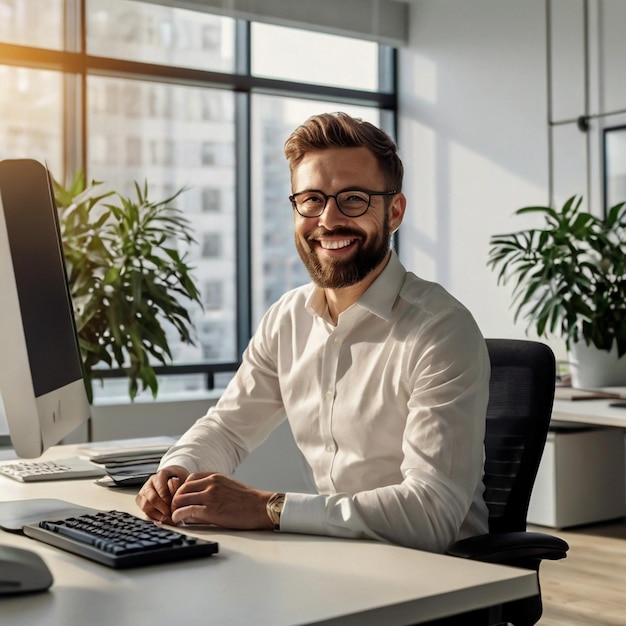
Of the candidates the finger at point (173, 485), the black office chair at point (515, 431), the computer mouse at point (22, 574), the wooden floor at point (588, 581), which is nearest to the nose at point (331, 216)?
the black office chair at point (515, 431)

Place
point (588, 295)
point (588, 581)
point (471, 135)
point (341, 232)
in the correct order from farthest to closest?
point (471, 135) < point (588, 295) < point (588, 581) < point (341, 232)

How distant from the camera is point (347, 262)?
1.94m

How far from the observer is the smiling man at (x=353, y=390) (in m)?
1.56

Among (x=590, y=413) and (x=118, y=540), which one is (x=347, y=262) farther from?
(x=590, y=413)

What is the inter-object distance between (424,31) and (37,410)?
18.5 feet

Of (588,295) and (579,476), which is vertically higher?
(588,295)

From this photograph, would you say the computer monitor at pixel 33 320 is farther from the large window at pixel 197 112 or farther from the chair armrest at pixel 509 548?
the large window at pixel 197 112

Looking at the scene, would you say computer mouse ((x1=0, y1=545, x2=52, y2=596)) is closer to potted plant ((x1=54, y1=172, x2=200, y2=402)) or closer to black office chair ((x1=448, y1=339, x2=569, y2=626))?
black office chair ((x1=448, y1=339, x2=569, y2=626))

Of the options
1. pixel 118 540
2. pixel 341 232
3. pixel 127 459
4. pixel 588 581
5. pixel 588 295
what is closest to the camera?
pixel 118 540

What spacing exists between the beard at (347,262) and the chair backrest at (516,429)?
0.35m

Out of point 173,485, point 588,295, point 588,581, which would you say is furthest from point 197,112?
point 173,485

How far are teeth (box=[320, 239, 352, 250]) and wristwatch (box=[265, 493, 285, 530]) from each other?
22.9 inches

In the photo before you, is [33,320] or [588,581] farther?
[588,581]

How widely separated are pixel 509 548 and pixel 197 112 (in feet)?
15.7
